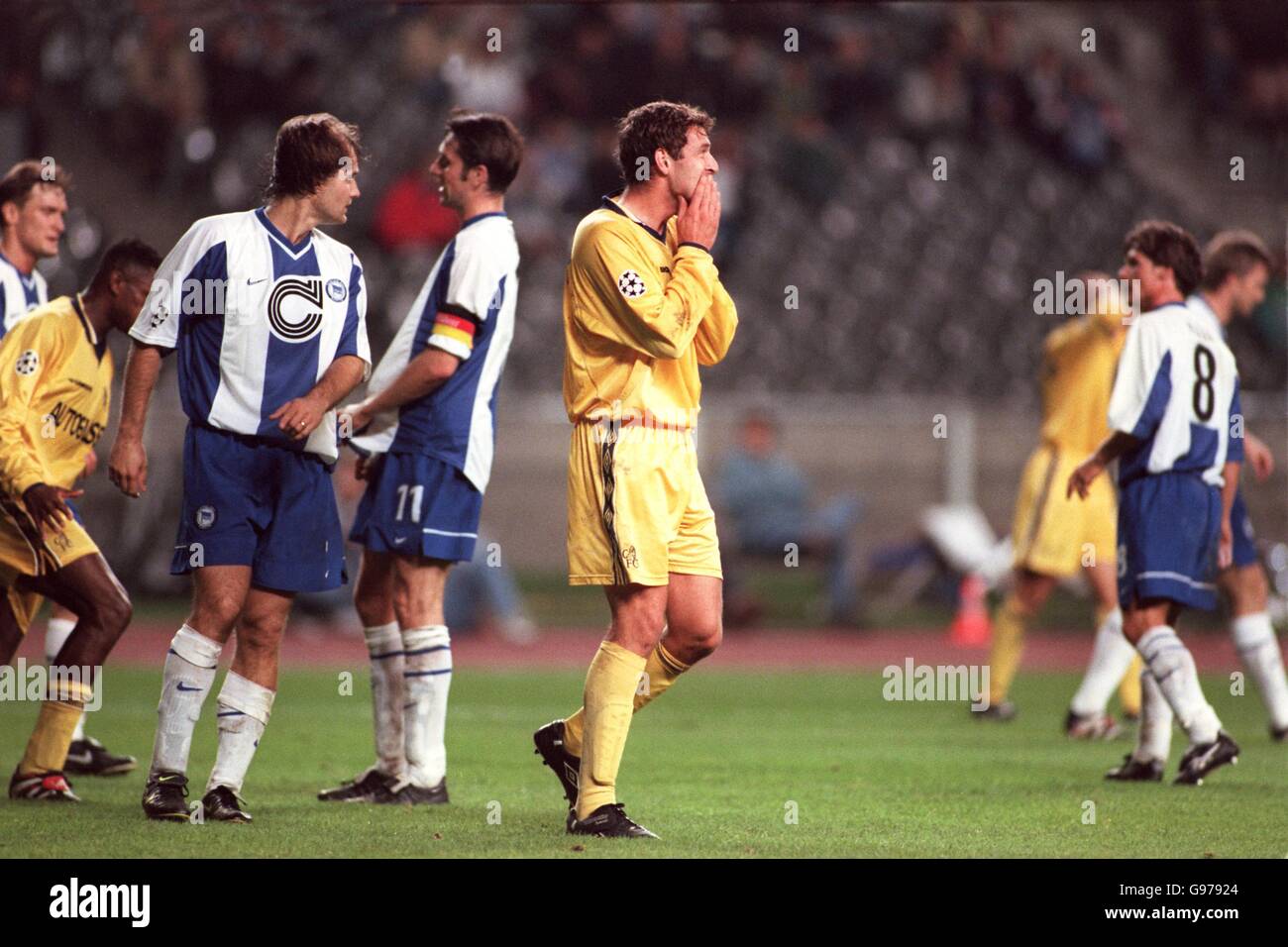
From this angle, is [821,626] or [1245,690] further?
[821,626]

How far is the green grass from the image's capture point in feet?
17.4

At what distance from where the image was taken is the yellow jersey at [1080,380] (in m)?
9.42

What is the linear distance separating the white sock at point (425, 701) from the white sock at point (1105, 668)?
12.7 feet

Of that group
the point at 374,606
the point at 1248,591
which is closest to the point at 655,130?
the point at 374,606

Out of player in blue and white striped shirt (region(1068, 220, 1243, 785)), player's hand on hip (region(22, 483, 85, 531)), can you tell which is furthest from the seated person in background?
player's hand on hip (region(22, 483, 85, 531))

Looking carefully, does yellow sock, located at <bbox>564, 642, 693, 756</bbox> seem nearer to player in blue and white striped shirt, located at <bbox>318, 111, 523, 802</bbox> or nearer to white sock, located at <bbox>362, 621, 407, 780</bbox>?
player in blue and white striped shirt, located at <bbox>318, 111, 523, 802</bbox>

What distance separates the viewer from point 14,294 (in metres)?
7.12

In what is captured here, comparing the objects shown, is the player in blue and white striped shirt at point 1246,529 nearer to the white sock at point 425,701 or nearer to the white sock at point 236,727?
the white sock at point 425,701

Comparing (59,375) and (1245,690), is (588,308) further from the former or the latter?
(1245,690)

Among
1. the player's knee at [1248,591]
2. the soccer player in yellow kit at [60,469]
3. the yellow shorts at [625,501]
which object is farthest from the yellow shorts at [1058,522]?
the soccer player in yellow kit at [60,469]

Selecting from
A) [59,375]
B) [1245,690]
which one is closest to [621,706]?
[59,375]

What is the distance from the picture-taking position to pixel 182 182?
17.3 m

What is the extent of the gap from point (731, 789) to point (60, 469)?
2.84 metres

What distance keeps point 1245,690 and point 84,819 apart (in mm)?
7832
